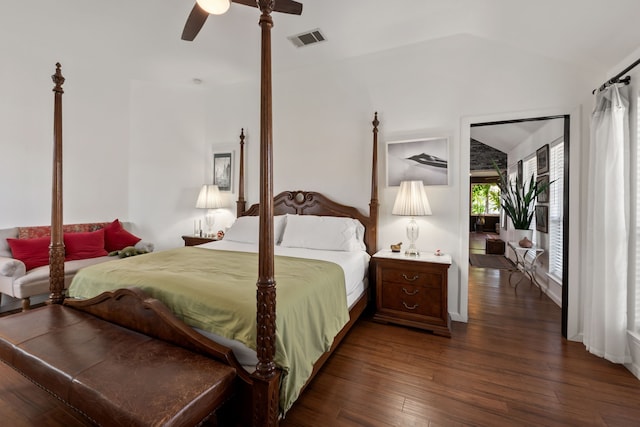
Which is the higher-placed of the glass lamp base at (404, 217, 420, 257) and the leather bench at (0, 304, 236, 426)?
the glass lamp base at (404, 217, 420, 257)

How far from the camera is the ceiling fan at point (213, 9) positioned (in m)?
1.95

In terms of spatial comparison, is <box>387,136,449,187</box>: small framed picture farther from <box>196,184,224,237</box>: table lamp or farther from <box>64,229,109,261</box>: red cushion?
<box>64,229,109,261</box>: red cushion

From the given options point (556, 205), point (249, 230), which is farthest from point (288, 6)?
point (556, 205)

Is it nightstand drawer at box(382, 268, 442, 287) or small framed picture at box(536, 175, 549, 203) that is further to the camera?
small framed picture at box(536, 175, 549, 203)

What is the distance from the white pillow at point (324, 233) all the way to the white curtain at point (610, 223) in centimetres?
203

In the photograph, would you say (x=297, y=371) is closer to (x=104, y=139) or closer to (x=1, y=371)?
(x=1, y=371)

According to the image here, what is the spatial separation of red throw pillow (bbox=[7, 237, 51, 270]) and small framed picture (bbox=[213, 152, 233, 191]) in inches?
85.1

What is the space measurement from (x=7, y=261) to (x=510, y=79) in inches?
210

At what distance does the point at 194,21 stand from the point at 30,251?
3077 millimetres

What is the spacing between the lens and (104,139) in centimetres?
425

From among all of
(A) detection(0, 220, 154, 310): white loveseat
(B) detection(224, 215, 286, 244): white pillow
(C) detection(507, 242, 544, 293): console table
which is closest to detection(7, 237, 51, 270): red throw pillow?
(A) detection(0, 220, 154, 310): white loveseat

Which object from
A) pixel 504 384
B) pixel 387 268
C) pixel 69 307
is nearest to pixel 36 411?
pixel 69 307

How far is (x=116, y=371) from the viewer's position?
1364mm

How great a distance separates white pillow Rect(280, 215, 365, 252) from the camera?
313 cm
